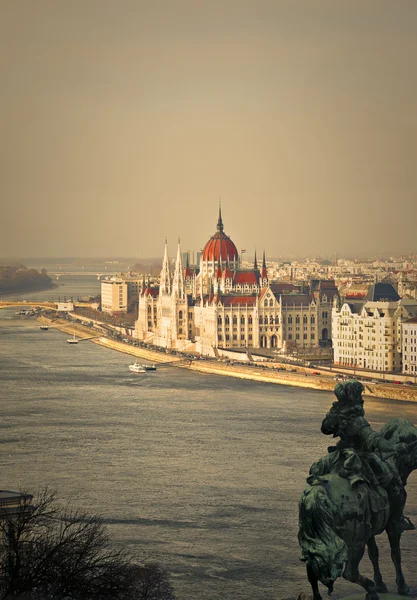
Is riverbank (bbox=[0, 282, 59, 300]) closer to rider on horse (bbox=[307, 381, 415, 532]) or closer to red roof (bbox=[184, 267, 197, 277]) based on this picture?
red roof (bbox=[184, 267, 197, 277])

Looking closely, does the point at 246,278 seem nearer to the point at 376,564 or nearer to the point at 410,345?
the point at 410,345

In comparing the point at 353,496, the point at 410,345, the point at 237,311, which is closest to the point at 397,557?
the point at 353,496

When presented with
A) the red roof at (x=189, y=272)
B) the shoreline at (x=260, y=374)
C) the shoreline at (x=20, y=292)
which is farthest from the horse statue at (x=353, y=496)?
the shoreline at (x=20, y=292)

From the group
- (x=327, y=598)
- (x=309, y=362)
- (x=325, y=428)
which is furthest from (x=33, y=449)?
(x=309, y=362)

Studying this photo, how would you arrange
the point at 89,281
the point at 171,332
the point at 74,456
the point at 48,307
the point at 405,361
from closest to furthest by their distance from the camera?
the point at 74,456, the point at 405,361, the point at 171,332, the point at 48,307, the point at 89,281

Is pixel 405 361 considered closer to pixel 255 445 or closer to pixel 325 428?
pixel 255 445

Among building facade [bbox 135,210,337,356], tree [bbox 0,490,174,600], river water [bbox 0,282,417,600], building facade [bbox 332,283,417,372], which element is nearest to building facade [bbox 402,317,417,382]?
building facade [bbox 332,283,417,372]
